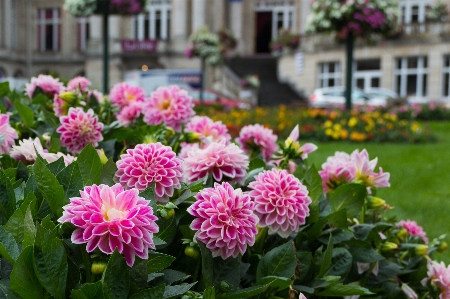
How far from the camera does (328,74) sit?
28.8m

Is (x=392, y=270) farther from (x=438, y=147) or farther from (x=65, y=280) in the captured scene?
(x=438, y=147)

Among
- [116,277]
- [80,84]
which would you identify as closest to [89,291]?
[116,277]

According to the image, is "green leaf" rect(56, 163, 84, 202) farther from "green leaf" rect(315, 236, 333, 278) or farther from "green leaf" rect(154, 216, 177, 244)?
"green leaf" rect(315, 236, 333, 278)

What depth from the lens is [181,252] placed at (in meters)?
1.47

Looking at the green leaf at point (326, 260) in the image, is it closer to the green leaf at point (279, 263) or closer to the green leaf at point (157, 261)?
the green leaf at point (279, 263)

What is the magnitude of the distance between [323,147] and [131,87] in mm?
7100

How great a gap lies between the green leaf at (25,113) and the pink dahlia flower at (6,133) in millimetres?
363

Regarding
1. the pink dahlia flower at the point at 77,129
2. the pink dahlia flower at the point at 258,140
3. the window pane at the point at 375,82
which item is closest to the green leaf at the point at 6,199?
the pink dahlia flower at the point at 77,129

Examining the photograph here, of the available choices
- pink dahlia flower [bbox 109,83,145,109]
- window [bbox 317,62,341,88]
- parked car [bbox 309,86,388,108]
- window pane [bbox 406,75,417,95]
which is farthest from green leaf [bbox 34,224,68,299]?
window [bbox 317,62,341,88]

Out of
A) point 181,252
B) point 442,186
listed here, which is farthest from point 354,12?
point 181,252

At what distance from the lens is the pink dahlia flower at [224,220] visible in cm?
131

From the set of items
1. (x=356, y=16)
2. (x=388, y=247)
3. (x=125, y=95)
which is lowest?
(x=388, y=247)

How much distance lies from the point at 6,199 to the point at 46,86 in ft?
4.12

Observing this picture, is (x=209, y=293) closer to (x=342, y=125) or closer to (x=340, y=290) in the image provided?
(x=340, y=290)
